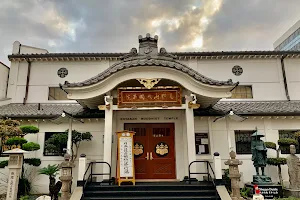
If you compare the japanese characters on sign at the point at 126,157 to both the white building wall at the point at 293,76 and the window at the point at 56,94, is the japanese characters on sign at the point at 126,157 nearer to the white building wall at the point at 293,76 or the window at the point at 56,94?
the window at the point at 56,94

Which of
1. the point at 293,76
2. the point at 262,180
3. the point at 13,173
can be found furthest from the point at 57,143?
the point at 293,76

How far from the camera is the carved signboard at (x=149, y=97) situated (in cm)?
991

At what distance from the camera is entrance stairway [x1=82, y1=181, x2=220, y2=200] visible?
26.6 ft

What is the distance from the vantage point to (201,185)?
28.3 ft

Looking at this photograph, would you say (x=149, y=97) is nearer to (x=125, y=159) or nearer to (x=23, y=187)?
(x=125, y=159)

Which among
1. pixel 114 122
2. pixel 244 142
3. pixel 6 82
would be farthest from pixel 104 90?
pixel 6 82

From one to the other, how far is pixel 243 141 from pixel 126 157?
20.1ft

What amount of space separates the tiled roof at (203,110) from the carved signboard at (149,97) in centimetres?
216

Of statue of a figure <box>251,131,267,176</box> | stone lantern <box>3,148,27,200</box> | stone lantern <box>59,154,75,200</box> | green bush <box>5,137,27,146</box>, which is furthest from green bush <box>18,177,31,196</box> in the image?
statue of a figure <box>251,131,267,176</box>

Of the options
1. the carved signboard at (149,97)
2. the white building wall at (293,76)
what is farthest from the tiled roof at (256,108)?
the carved signboard at (149,97)

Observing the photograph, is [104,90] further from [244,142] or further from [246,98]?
[246,98]

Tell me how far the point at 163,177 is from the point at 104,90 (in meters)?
4.68

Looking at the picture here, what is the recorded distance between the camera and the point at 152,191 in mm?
8336

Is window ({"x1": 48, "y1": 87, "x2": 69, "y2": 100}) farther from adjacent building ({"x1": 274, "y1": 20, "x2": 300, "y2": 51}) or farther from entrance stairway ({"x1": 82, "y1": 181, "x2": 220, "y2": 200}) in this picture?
adjacent building ({"x1": 274, "y1": 20, "x2": 300, "y2": 51})
